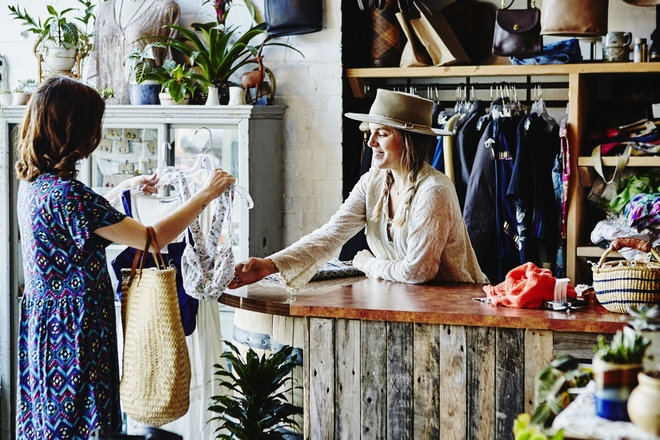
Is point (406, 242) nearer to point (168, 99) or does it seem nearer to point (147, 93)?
point (168, 99)

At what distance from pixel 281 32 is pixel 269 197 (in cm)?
85

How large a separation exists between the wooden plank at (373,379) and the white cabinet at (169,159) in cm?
173

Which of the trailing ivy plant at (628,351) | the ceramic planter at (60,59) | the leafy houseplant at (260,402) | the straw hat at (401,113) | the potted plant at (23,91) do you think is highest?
the ceramic planter at (60,59)

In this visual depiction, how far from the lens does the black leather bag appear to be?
442cm

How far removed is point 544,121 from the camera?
4.33 m

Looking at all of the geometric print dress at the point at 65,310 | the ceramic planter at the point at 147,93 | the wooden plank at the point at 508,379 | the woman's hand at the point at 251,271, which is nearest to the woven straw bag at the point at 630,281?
the wooden plank at the point at 508,379

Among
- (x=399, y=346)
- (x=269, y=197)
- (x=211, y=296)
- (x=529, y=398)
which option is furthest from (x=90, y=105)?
(x=269, y=197)

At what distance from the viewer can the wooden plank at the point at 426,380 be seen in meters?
2.64

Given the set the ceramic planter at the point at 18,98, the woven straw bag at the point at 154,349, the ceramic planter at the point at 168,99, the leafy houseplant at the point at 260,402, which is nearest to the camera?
the woven straw bag at the point at 154,349

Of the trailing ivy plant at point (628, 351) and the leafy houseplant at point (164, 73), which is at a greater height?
the leafy houseplant at point (164, 73)

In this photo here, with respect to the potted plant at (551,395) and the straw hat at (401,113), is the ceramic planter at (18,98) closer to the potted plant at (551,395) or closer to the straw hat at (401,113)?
the straw hat at (401,113)

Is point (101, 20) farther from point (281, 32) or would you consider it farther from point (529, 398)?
point (529, 398)

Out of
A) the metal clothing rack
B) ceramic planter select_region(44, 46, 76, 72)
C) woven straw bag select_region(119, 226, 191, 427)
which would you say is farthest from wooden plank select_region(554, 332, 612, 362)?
Answer: ceramic planter select_region(44, 46, 76, 72)

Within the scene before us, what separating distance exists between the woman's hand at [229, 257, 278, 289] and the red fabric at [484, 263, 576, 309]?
0.85 meters
